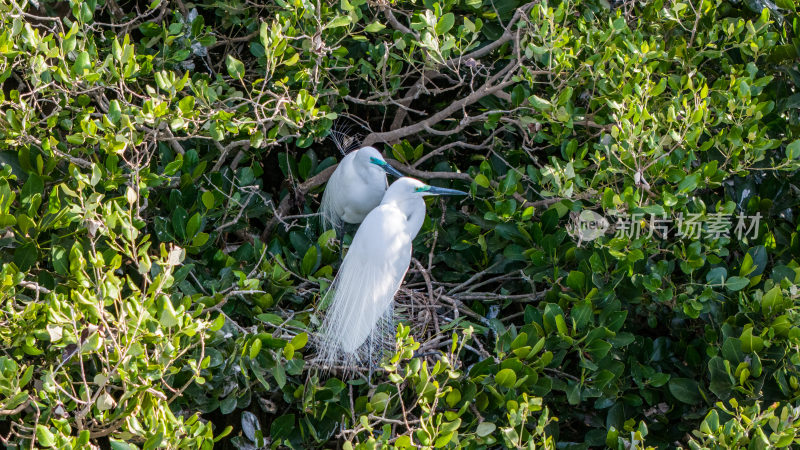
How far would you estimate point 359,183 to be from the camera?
9.54 feet

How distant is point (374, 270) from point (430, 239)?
297 mm

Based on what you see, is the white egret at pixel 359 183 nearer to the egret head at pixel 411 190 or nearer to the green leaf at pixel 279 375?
the egret head at pixel 411 190

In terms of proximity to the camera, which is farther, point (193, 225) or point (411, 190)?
point (411, 190)

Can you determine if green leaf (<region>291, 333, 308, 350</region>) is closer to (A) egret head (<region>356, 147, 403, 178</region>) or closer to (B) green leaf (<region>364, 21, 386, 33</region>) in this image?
(A) egret head (<region>356, 147, 403, 178</region>)

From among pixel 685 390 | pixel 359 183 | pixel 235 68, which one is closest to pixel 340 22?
pixel 235 68

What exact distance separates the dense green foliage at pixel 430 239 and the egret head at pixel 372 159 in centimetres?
12

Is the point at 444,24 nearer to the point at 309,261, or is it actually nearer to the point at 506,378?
the point at 309,261

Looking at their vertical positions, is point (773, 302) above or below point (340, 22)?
below

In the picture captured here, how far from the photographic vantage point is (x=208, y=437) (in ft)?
6.50

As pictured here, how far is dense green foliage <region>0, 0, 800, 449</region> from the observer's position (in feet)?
6.68

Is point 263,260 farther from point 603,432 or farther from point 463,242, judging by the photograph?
point 603,432

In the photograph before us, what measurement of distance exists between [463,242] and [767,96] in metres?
1.05

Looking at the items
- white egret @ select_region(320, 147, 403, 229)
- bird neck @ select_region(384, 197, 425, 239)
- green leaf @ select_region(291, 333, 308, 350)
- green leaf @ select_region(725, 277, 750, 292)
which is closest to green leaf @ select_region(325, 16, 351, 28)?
white egret @ select_region(320, 147, 403, 229)

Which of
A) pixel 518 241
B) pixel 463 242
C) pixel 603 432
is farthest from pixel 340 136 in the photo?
pixel 603 432
